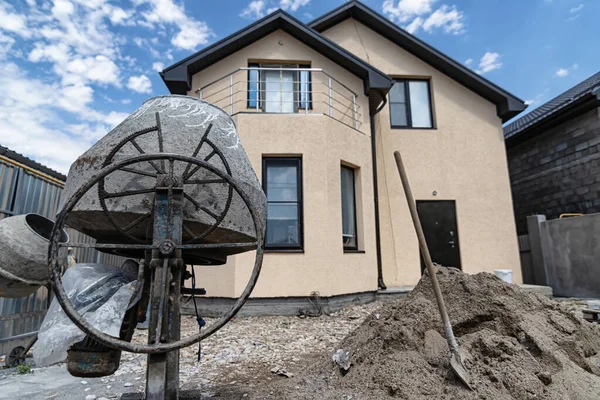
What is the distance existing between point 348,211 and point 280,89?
315cm

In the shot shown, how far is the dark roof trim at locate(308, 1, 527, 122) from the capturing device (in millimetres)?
9102

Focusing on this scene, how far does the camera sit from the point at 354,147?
7207 mm

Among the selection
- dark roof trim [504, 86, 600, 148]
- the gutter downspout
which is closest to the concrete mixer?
the gutter downspout

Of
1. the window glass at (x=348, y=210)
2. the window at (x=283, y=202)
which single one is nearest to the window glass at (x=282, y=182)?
the window at (x=283, y=202)

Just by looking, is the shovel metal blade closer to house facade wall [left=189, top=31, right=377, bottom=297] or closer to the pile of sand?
the pile of sand

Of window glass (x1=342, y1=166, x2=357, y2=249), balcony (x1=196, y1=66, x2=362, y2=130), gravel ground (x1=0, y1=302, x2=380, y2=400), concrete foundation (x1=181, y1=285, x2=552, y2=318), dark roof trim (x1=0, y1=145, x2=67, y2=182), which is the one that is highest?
balcony (x1=196, y1=66, x2=362, y2=130)

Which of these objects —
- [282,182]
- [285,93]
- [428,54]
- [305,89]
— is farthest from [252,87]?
[428,54]

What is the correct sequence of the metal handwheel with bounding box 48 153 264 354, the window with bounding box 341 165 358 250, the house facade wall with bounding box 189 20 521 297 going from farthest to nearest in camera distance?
the window with bounding box 341 165 358 250, the house facade wall with bounding box 189 20 521 297, the metal handwheel with bounding box 48 153 264 354

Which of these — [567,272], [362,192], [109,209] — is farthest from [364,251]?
[109,209]

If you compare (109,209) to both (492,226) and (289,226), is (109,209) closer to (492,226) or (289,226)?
(289,226)

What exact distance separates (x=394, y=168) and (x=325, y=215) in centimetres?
329

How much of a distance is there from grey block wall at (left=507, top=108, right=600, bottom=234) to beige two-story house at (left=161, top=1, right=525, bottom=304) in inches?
71.5

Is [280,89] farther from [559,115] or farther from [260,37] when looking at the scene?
[559,115]

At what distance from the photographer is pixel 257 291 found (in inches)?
231
